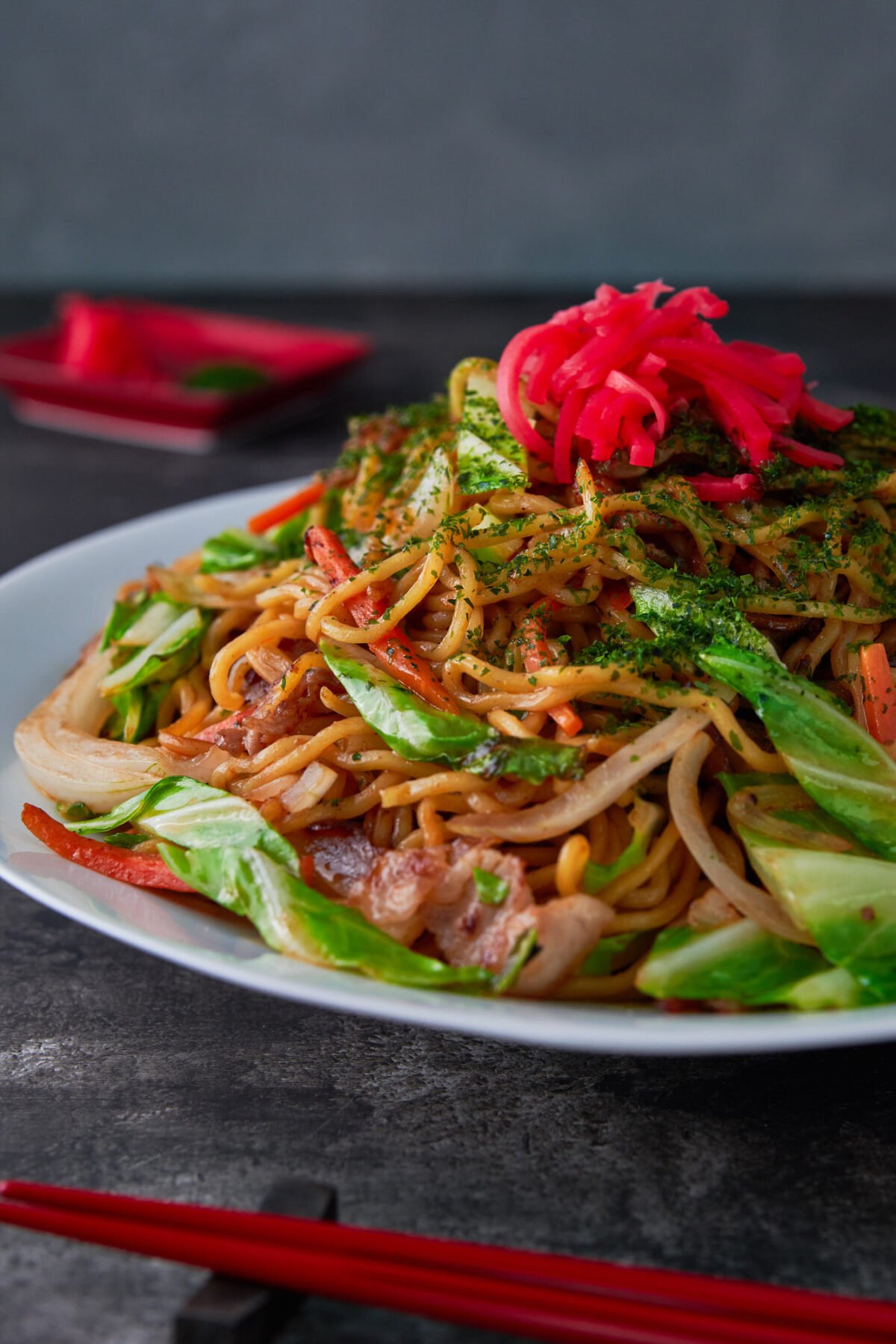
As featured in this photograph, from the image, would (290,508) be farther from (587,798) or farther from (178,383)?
(178,383)

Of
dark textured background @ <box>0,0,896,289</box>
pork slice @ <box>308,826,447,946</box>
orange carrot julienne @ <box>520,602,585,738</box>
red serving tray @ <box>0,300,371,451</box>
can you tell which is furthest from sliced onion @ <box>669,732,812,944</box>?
dark textured background @ <box>0,0,896,289</box>

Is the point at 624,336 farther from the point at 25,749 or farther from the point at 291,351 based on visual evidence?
the point at 291,351

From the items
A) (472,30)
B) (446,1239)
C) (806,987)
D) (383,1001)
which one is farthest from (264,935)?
(472,30)

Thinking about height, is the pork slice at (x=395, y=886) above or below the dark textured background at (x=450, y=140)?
below

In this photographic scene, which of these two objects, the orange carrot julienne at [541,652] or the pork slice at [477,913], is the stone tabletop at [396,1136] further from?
the orange carrot julienne at [541,652]

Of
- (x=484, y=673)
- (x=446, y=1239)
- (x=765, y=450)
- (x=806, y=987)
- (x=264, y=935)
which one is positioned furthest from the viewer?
(x=765, y=450)

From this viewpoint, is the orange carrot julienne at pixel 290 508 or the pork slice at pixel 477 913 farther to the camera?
the orange carrot julienne at pixel 290 508

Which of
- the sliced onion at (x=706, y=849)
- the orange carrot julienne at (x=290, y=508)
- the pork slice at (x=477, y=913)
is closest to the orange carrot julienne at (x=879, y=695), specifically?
the sliced onion at (x=706, y=849)
